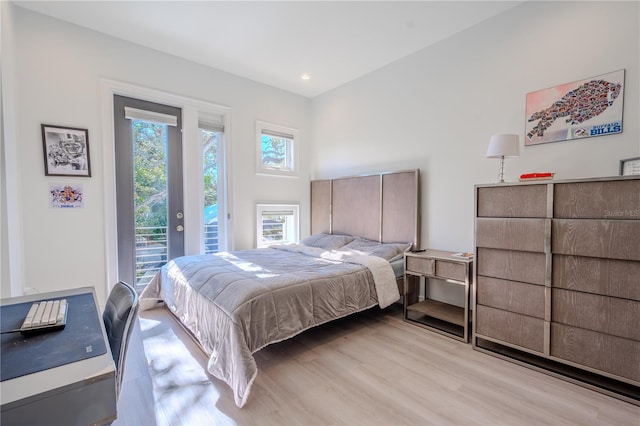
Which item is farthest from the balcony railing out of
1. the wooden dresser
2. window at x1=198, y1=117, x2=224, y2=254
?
the wooden dresser

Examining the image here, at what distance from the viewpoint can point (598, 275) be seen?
1862 millimetres

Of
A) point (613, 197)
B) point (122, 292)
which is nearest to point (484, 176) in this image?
point (613, 197)

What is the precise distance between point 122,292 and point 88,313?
22 centimetres

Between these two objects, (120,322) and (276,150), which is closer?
(120,322)

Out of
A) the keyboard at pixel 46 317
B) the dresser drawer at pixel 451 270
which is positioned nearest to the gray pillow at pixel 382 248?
the dresser drawer at pixel 451 270

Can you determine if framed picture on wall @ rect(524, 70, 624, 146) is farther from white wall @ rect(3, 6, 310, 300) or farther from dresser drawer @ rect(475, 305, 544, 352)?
white wall @ rect(3, 6, 310, 300)

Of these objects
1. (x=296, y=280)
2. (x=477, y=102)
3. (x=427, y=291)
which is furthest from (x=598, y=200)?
(x=296, y=280)

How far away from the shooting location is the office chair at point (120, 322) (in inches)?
49.0

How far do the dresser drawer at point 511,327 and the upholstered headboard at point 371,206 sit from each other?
1.16 meters

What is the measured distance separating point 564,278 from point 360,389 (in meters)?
1.60

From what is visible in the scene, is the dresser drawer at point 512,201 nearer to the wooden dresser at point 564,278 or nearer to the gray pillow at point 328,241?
the wooden dresser at point 564,278

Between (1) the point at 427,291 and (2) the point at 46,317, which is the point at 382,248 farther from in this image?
(2) the point at 46,317

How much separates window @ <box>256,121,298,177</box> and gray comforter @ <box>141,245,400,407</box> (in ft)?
5.34

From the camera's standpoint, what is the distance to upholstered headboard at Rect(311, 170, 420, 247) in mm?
3451
